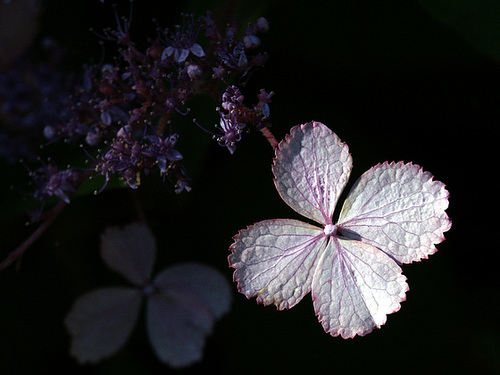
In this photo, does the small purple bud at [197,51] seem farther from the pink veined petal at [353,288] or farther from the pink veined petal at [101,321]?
the pink veined petal at [101,321]

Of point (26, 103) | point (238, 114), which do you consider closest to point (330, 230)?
point (238, 114)

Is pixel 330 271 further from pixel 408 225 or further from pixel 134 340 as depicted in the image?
pixel 134 340

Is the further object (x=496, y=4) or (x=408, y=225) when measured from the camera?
(x=496, y=4)

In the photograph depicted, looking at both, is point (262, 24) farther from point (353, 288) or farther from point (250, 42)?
point (353, 288)

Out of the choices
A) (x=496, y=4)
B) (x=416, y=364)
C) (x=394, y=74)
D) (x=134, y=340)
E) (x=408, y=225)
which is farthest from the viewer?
(x=134, y=340)

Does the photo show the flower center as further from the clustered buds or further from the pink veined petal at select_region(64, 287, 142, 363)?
the pink veined petal at select_region(64, 287, 142, 363)

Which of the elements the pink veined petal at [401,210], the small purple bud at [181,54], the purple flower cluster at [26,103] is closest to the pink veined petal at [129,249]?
the purple flower cluster at [26,103]

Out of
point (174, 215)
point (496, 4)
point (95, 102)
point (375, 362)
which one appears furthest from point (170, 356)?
point (496, 4)
